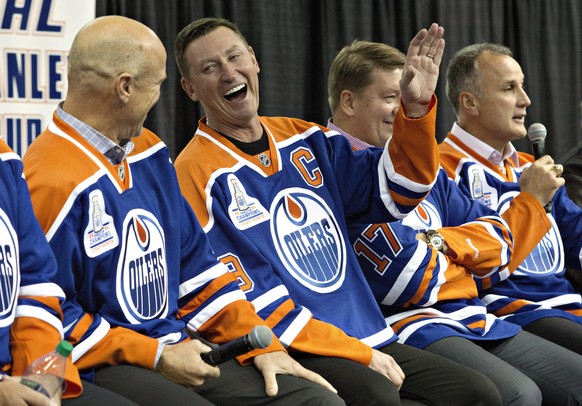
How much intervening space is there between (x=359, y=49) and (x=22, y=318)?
183 cm

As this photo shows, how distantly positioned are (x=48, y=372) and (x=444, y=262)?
1.48 meters

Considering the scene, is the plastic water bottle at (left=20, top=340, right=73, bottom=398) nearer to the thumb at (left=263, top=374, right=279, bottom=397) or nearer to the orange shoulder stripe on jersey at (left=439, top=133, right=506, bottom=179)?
the thumb at (left=263, top=374, right=279, bottom=397)

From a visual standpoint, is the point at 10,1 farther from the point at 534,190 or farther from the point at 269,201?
the point at 534,190

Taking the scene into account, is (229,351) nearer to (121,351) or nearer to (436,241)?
(121,351)

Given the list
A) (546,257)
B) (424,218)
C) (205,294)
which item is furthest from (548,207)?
(205,294)

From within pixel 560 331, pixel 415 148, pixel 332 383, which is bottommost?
pixel 560 331

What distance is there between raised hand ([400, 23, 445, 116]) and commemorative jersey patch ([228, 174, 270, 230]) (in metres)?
0.53

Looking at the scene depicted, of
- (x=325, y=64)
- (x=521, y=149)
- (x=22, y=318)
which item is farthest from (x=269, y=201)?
(x=521, y=149)

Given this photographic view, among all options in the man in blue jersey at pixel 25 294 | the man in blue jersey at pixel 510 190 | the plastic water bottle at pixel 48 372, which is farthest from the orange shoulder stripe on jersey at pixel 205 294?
the man in blue jersey at pixel 510 190

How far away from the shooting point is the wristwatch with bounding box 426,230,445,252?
10.0 ft

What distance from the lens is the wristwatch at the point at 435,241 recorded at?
3.06m

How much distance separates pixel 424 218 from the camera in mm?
3250

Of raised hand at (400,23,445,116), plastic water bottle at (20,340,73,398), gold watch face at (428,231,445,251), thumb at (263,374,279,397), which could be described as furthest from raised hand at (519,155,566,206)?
plastic water bottle at (20,340,73,398)

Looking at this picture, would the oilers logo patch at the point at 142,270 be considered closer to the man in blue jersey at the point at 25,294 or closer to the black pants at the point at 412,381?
the man in blue jersey at the point at 25,294
